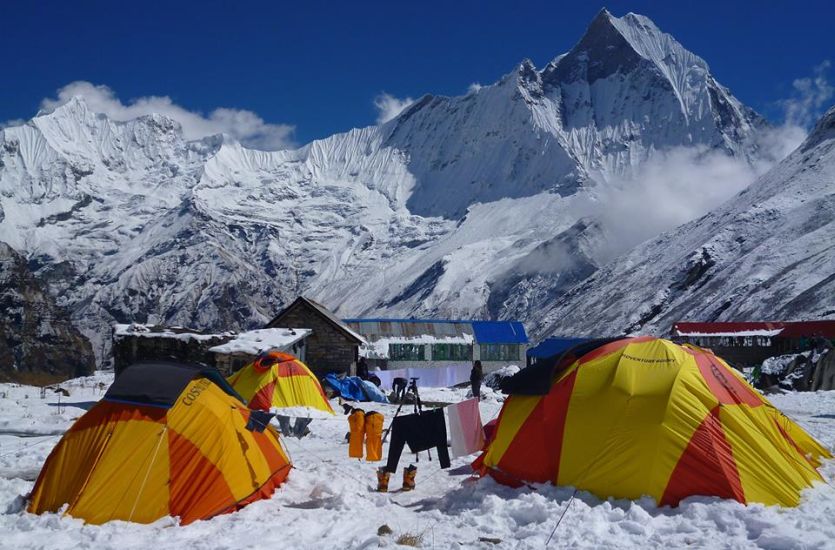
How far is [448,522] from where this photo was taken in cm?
986

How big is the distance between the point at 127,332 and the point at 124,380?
23021mm

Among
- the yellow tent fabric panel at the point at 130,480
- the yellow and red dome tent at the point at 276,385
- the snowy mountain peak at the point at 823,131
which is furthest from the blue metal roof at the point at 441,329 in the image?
the snowy mountain peak at the point at 823,131

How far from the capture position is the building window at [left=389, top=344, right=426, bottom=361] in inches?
2282

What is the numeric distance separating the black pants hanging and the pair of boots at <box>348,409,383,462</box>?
2130 mm

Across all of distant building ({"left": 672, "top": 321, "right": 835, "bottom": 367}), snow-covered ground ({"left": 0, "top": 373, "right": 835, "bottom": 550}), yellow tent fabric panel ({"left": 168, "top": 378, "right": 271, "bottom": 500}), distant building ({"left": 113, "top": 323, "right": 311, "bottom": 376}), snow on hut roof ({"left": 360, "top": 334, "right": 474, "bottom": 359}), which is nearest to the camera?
snow-covered ground ({"left": 0, "top": 373, "right": 835, "bottom": 550})

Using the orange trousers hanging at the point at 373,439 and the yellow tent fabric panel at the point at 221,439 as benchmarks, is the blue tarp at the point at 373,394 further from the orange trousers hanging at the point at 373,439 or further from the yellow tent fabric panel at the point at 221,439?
the yellow tent fabric panel at the point at 221,439

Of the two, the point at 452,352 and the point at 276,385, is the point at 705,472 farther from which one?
the point at 452,352

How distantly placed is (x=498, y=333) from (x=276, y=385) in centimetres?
4257

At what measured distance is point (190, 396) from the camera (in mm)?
11039

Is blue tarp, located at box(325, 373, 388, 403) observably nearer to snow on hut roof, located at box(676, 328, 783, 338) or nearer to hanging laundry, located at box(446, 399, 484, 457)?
hanging laundry, located at box(446, 399, 484, 457)

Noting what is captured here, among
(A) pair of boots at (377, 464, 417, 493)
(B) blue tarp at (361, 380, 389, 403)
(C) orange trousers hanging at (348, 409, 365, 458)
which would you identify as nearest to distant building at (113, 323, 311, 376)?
(B) blue tarp at (361, 380, 389, 403)

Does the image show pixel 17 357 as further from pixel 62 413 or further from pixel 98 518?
→ pixel 98 518

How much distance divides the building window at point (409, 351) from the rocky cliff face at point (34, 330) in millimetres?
83745

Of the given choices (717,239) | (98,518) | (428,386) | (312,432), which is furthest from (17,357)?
(98,518)
